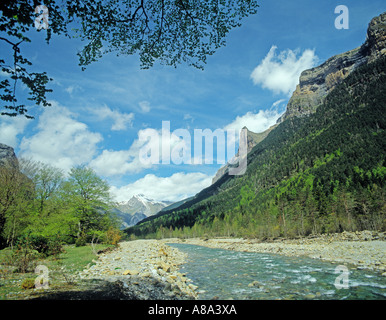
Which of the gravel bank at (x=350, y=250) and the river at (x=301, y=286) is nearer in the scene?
the river at (x=301, y=286)

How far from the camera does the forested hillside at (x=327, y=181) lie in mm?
55759

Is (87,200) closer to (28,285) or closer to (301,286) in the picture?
(28,285)

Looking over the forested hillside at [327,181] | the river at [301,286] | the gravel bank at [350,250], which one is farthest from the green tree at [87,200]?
the forested hillside at [327,181]

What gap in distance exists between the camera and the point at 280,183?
141000 millimetres

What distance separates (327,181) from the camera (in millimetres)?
98438

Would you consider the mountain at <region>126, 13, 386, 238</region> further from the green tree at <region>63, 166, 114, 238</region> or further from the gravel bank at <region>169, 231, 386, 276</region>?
the green tree at <region>63, 166, 114, 238</region>

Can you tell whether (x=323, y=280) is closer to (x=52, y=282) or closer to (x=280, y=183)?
(x=52, y=282)

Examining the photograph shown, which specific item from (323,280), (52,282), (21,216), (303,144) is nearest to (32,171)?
(21,216)

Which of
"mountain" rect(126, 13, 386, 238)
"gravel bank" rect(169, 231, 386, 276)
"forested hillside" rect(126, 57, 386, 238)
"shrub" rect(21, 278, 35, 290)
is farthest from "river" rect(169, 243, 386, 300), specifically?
"mountain" rect(126, 13, 386, 238)

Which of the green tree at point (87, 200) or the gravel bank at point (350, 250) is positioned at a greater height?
the green tree at point (87, 200)

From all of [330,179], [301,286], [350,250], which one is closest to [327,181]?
[330,179]

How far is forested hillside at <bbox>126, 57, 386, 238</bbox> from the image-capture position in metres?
55.8

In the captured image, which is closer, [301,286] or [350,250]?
[301,286]

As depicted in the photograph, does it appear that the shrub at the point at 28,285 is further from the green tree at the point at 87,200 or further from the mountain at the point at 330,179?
the mountain at the point at 330,179
